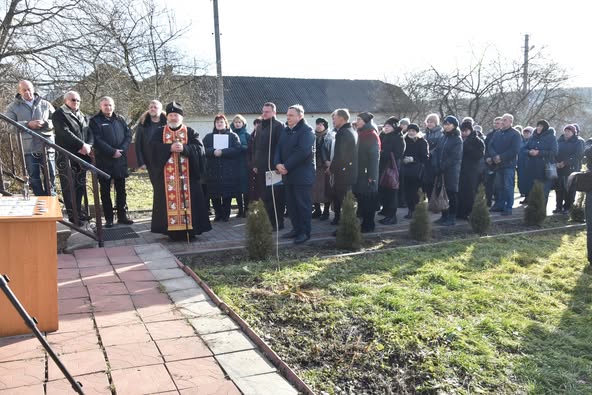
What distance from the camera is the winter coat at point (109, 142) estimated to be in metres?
7.08

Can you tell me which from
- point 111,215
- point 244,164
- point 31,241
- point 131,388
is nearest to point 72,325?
point 31,241

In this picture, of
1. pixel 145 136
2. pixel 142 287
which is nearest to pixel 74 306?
pixel 142 287

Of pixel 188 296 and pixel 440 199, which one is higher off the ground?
pixel 440 199

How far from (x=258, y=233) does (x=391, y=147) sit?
11.9 feet

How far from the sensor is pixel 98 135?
279 inches

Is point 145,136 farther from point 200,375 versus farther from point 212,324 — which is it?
point 200,375

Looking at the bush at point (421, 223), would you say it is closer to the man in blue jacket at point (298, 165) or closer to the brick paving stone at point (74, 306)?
the man in blue jacket at point (298, 165)

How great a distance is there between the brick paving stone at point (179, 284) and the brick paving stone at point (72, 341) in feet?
3.41

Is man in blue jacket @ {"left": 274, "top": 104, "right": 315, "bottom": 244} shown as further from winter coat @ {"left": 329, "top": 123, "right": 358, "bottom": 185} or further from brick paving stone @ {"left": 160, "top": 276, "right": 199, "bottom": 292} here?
brick paving stone @ {"left": 160, "top": 276, "right": 199, "bottom": 292}

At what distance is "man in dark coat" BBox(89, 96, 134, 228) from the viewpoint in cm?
709

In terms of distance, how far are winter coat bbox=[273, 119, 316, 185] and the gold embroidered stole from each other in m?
1.29

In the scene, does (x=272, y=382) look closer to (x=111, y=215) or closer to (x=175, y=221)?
(x=175, y=221)

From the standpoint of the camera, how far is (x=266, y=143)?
741 cm

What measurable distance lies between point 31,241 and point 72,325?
698 millimetres
